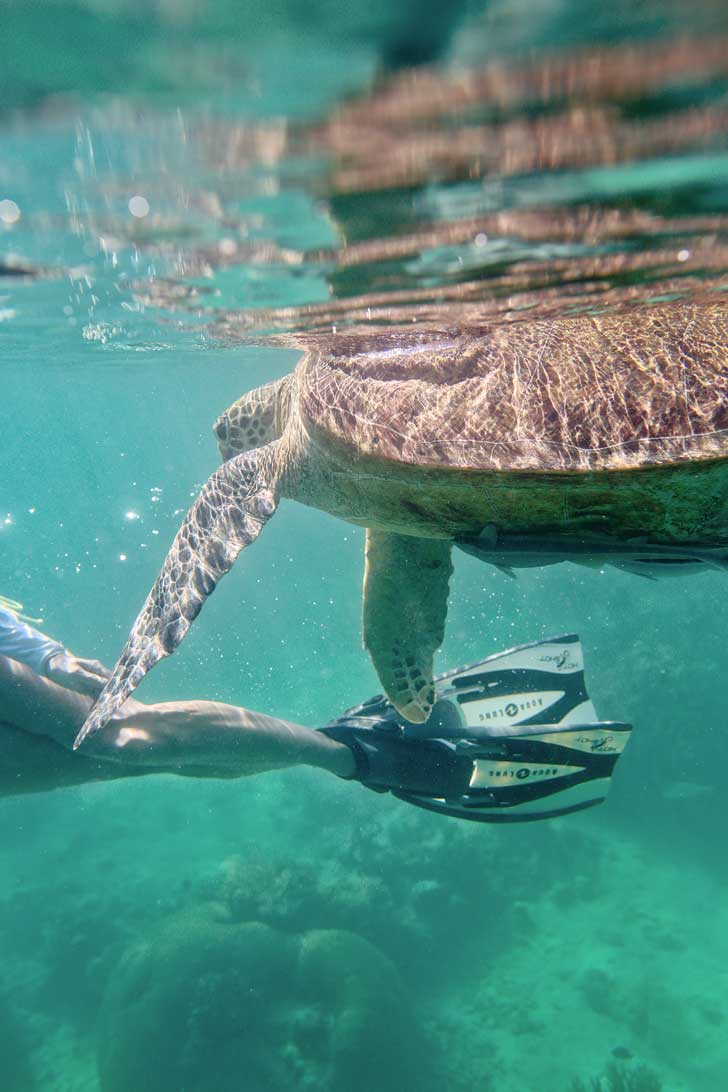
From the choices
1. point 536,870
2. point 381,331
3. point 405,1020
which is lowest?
point 536,870

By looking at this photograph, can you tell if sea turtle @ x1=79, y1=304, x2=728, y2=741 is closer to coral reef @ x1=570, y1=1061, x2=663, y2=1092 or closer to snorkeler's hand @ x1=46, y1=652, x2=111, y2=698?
snorkeler's hand @ x1=46, y1=652, x2=111, y2=698

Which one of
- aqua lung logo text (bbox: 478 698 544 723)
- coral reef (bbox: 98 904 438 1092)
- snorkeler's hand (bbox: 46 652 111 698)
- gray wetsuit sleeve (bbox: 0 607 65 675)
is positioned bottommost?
coral reef (bbox: 98 904 438 1092)

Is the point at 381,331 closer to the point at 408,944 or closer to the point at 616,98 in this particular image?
the point at 616,98

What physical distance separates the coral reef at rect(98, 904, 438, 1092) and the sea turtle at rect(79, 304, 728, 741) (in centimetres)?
856

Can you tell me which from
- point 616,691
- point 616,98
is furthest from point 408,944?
point 616,98

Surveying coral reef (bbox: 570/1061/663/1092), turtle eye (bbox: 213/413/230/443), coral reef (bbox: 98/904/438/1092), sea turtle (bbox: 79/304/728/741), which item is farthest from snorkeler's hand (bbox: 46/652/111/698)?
coral reef (bbox: 570/1061/663/1092)

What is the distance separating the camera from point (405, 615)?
580 cm

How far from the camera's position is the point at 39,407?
40500 millimetres

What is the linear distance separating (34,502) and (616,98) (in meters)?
102

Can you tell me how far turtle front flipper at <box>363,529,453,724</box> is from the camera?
562cm

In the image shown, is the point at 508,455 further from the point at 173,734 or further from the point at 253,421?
the point at 253,421

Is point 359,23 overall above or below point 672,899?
above

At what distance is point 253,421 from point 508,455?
4.45 metres

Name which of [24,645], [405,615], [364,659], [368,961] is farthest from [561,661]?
[364,659]
